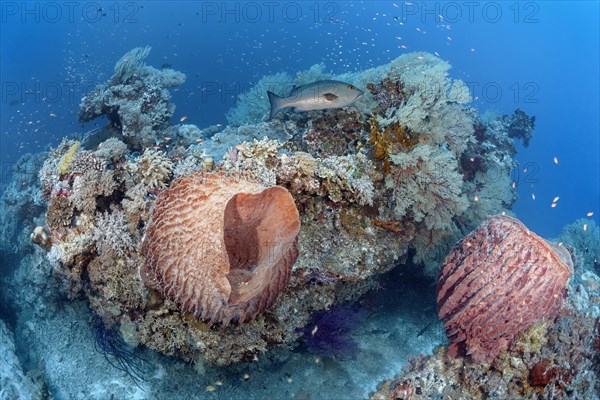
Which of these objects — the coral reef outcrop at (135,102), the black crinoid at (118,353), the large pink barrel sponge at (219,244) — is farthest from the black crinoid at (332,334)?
the coral reef outcrop at (135,102)

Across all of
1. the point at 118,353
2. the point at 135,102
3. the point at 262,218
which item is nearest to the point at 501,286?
the point at 262,218

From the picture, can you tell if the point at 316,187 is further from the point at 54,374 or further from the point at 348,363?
the point at 54,374

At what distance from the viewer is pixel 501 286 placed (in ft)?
12.1

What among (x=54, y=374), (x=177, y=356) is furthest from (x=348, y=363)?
(x=54, y=374)

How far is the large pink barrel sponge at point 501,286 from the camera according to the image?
145 inches

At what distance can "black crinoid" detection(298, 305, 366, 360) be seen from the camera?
4230 mm

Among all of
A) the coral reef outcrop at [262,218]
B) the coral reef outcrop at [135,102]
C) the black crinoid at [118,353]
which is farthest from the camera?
Answer: the coral reef outcrop at [135,102]

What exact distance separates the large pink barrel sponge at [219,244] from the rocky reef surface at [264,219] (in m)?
0.02

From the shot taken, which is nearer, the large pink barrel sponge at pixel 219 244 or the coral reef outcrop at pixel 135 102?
the large pink barrel sponge at pixel 219 244

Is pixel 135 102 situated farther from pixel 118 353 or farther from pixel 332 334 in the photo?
pixel 332 334

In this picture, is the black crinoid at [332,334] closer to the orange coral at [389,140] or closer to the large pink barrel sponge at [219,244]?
the large pink barrel sponge at [219,244]

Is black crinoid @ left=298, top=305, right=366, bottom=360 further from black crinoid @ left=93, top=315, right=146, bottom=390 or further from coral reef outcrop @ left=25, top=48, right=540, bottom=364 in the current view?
black crinoid @ left=93, top=315, right=146, bottom=390

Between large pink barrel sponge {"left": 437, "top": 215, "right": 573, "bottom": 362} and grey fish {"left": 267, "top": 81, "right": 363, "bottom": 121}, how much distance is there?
7.51 ft

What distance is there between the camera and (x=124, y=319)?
162 inches
